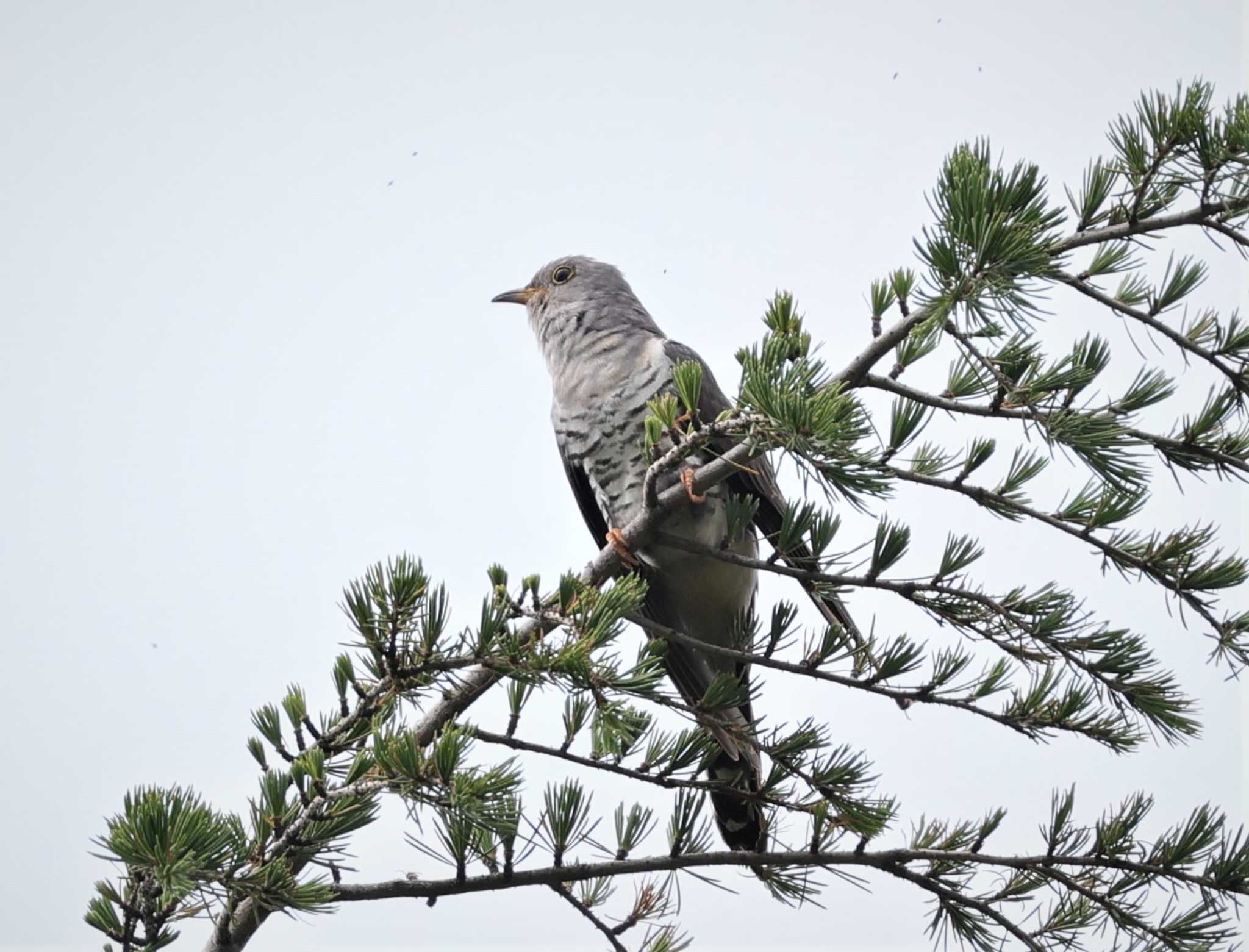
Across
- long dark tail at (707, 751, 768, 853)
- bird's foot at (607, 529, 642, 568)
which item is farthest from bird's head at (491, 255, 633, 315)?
long dark tail at (707, 751, 768, 853)

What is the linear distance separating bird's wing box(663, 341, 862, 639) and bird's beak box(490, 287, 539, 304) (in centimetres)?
100

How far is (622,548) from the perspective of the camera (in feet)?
8.40

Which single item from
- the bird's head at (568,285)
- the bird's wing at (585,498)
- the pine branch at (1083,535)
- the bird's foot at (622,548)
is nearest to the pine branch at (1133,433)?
the pine branch at (1083,535)

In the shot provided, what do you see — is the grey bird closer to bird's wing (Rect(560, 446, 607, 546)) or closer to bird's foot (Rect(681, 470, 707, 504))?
bird's wing (Rect(560, 446, 607, 546))

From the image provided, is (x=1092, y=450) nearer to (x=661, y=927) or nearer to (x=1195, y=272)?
(x=1195, y=272)

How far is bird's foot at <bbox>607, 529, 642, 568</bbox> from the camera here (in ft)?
8.31

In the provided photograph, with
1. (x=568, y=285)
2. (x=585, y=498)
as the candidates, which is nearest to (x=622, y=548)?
(x=585, y=498)

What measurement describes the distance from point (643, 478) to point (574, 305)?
1.23 meters

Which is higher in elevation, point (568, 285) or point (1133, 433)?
point (568, 285)

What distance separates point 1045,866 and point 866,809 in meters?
0.40

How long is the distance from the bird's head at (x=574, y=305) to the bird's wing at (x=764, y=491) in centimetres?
39

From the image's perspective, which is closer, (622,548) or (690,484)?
(690,484)

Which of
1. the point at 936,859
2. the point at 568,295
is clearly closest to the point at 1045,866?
the point at 936,859

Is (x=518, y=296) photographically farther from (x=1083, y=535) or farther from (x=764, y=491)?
(x=1083, y=535)
